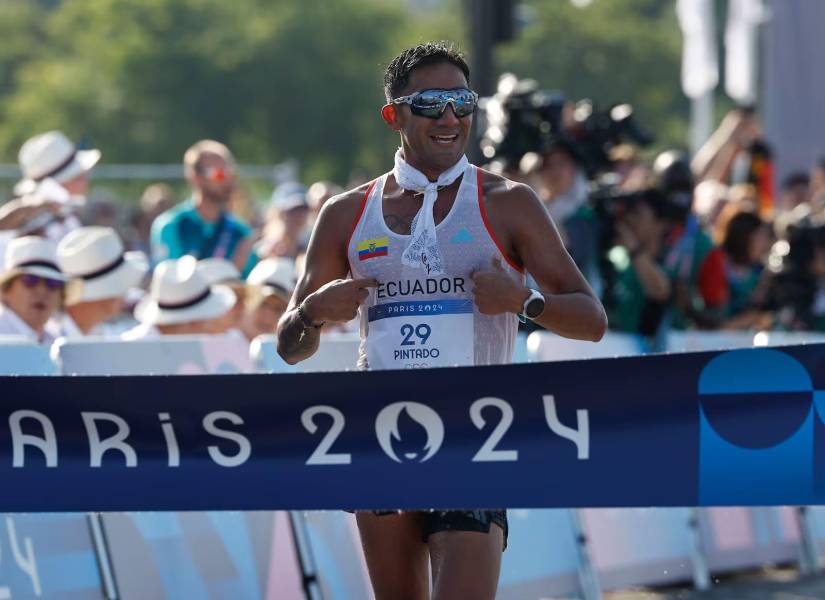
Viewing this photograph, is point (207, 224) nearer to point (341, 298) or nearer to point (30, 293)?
point (30, 293)

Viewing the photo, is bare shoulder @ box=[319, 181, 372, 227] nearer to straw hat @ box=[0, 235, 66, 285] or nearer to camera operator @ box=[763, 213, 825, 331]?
straw hat @ box=[0, 235, 66, 285]

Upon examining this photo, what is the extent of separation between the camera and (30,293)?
8.21 m

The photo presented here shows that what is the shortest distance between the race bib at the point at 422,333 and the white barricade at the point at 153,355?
209cm

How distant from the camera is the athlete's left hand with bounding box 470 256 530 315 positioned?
472 cm

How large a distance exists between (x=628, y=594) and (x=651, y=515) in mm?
426

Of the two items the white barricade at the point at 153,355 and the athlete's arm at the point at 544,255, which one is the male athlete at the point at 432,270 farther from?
the white barricade at the point at 153,355

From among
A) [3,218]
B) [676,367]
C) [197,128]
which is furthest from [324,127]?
[676,367]

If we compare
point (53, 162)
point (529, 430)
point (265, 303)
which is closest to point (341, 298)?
point (529, 430)

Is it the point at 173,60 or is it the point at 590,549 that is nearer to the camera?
the point at 590,549

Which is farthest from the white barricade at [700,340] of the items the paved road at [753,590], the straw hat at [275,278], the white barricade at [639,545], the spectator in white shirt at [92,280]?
the spectator in white shirt at [92,280]

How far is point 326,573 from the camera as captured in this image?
7309 millimetres

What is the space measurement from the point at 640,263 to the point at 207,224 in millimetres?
2726

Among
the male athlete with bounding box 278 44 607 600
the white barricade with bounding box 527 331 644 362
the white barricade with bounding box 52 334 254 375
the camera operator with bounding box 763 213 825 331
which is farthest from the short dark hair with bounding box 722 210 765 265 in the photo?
the male athlete with bounding box 278 44 607 600

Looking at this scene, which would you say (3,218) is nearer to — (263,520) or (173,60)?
(263,520)
